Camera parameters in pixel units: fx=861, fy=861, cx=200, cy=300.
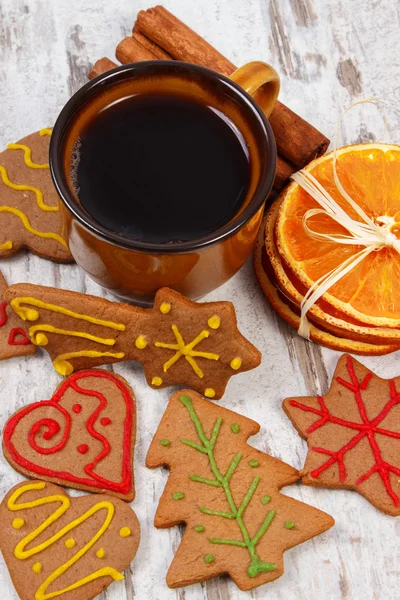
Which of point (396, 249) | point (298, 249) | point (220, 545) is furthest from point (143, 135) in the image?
point (220, 545)

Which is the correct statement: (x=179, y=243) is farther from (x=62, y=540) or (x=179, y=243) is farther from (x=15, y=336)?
(x=62, y=540)

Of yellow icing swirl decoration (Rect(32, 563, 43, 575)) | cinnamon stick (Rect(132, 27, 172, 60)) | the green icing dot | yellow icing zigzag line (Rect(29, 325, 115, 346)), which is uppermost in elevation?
cinnamon stick (Rect(132, 27, 172, 60))

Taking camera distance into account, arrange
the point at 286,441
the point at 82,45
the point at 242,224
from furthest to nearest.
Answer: the point at 82,45 → the point at 286,441 → the point at 242,224

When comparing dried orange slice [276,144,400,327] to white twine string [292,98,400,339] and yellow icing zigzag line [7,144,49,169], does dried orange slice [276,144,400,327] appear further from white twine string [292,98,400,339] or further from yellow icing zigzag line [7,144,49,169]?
yellow icing zigzag line [7,144,49,169]

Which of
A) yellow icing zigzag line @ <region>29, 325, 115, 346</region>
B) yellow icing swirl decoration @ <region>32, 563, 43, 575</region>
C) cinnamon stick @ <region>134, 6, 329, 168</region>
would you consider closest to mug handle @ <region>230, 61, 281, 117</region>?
cinnamon stick @ <region>134, 6, 329, 168</region>

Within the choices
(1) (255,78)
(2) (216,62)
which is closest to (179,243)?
(1) (255,78)

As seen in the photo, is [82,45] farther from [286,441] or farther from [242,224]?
[286,441]

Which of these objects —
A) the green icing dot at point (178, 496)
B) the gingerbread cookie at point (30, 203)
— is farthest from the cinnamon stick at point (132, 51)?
the green icing dot at point (178, 496)

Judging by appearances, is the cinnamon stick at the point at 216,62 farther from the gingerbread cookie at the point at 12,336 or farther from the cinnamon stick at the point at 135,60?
the gingerbread cookie at the point at 12,336
